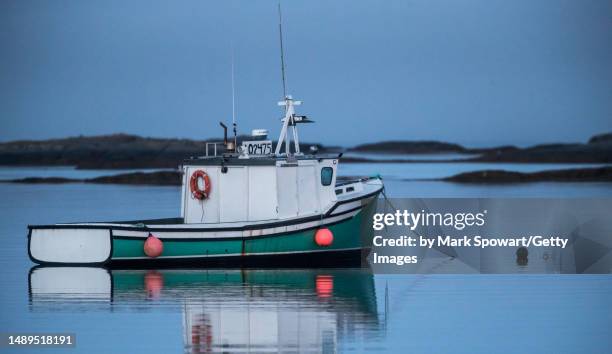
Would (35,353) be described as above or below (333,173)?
below

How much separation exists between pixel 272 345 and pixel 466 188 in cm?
4146

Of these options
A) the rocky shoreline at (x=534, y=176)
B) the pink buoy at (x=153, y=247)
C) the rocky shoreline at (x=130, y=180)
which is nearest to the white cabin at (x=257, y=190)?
the pink buoy at (x=153, y=247)

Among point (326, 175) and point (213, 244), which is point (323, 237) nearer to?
point (326, 175)

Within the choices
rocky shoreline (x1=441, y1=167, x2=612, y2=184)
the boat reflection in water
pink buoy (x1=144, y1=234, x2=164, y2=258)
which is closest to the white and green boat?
pink buoy (x1=144, y1=234, x2=164, y2=258)

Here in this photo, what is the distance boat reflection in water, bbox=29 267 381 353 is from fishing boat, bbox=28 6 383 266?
35 centimetres

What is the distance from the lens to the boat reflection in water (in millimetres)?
17766

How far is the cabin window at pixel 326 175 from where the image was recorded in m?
26.0

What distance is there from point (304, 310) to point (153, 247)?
5558mm

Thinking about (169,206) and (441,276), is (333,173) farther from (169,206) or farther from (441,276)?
(169,206)

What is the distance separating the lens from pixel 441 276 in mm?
25297

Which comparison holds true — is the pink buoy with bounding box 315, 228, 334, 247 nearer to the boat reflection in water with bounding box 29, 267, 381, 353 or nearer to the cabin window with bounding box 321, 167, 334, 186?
the boat reflection in water with bounding box 29, 267, 381, 353

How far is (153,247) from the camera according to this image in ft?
81.4

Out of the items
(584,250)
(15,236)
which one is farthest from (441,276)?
(15,236)

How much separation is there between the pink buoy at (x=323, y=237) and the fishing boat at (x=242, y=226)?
0.8 inches
